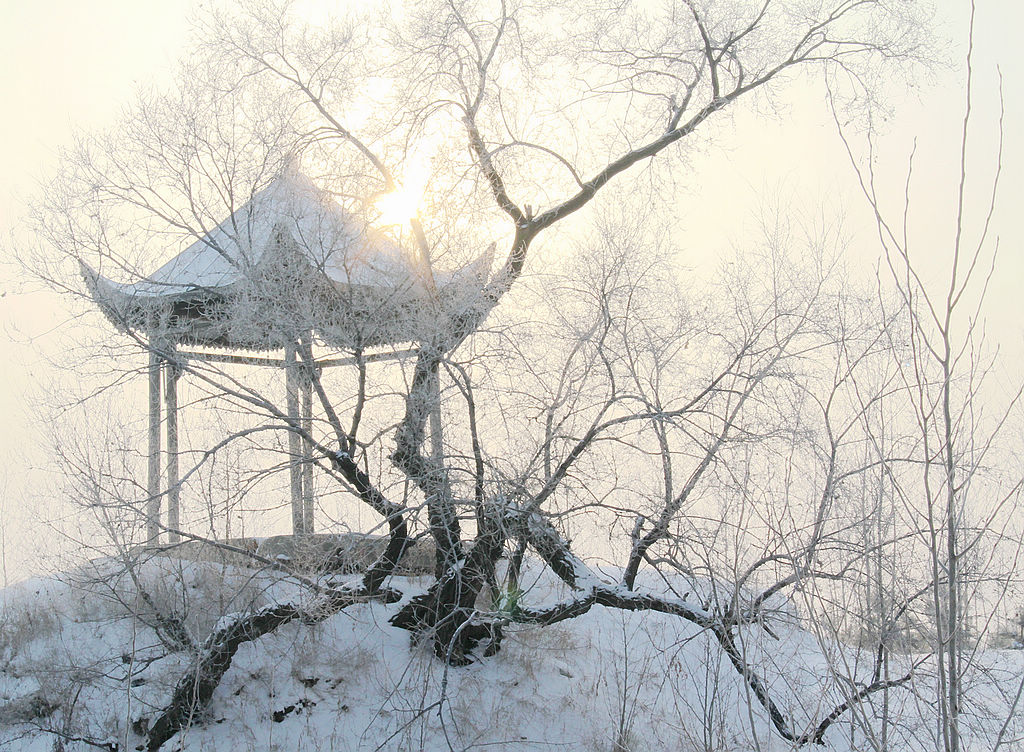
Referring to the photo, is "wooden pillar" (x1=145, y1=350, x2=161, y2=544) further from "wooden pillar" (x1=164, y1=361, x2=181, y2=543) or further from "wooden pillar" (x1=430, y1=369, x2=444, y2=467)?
"wooden pillar" (x1=430, y1=369, x2=444, y2=467)

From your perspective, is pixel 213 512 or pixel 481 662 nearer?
pixel 213 512

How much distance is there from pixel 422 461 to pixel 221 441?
160cm

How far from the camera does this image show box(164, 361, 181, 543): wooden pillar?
7121mm

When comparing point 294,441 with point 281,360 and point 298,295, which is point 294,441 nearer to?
point 281,360

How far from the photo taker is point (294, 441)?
23.2 ft

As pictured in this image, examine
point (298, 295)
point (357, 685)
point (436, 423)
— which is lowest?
point (357, 685)

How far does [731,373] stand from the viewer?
6.86 m

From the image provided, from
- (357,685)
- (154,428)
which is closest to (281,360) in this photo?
(154,428)

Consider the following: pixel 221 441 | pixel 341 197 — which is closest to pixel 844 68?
pixel 341 197

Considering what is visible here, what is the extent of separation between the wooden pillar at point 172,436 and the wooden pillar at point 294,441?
38.3 inches

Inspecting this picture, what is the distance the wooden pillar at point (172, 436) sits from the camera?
712cm

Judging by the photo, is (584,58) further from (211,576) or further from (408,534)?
(211,576)

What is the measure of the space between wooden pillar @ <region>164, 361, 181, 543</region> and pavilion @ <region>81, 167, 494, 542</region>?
0.9 inches

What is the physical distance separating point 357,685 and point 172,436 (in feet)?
10.4
